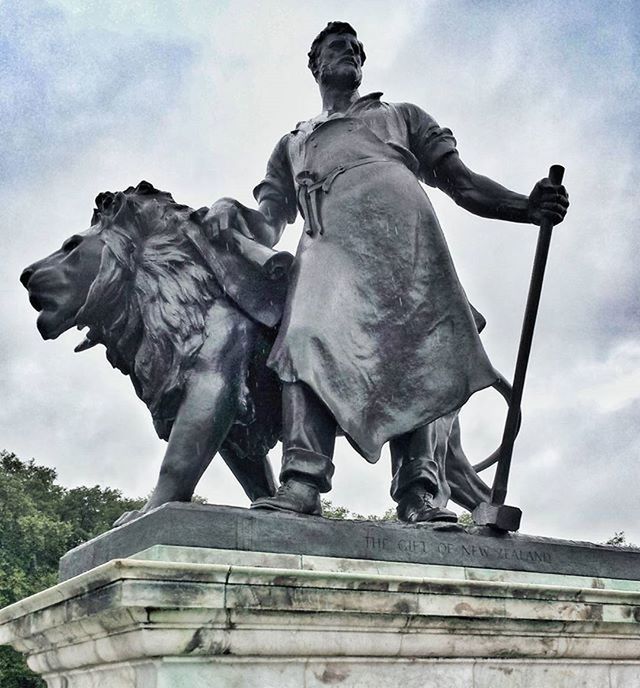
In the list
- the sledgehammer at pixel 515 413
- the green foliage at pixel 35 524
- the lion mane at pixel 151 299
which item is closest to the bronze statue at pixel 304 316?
the lion mane at pixel 151 299

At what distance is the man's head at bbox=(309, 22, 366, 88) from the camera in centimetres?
543

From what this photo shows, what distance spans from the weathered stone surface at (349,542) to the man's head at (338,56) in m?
2.64

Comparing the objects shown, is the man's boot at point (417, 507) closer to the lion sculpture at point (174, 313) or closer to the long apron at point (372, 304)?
the long apron at point (372, 304)

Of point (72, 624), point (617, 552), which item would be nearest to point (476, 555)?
point (617, 552)

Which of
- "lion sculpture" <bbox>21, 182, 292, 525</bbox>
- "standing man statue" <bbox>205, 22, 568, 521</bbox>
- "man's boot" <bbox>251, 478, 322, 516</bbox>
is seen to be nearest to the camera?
"man's boot" <bbox>251, 478, 322, 516</bbox>

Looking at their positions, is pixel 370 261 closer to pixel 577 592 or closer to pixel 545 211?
pixel 545 211

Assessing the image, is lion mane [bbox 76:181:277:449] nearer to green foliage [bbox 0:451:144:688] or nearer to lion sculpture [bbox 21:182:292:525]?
lion sculpture [bbox 21:182:292:525]

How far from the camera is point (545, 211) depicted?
16.4ft

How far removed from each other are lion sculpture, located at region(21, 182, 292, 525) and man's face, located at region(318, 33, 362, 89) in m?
1.19

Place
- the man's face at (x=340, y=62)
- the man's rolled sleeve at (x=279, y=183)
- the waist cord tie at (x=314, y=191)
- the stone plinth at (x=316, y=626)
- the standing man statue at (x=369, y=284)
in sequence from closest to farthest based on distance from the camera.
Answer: the stone plinth at (x=316, y=626), the standing man statue at (x=369, y=284), the waist cord tie at (x=314, y=191), the man's face at (x=340, y=62), the man's rolled sleeve at (x=279, y=183)

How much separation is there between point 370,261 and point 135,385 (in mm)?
1379

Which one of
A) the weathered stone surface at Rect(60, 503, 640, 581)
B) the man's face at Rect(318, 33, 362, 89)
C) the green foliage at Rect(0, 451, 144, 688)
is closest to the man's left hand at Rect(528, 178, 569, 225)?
the man's face at Rect(318, 33, 362, 89)

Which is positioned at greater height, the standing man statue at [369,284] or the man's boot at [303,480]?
the standing man statue at [369,284]

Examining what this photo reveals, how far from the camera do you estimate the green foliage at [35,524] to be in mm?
25031
